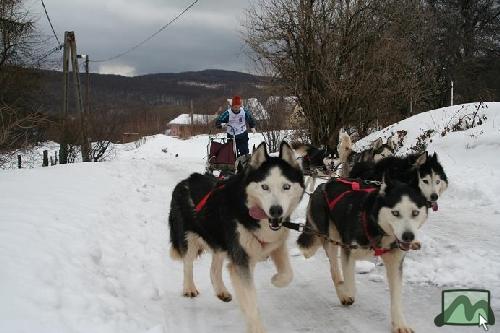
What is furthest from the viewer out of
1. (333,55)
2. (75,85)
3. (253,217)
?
(75,85)

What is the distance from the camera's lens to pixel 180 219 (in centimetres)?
480

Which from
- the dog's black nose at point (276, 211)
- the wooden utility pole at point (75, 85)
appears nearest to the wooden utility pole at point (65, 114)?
the wooden utility pole at point (75, 85)

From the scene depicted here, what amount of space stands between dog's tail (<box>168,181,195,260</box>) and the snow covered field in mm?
413

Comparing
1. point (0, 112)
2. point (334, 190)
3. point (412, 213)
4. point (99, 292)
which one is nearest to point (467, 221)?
point (334, 190)

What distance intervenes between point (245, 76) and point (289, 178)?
48.0 feet

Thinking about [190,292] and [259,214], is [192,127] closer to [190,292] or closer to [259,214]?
[190,292]

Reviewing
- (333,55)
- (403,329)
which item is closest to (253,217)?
(403,329)

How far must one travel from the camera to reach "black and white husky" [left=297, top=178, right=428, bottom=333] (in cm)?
356

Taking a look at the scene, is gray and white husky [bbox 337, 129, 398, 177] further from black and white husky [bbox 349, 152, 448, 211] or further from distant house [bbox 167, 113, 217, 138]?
distant house [bbox 167, 113, 217, 138]

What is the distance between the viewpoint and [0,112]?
11000mm

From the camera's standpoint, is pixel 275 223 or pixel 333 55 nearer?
pixel 275 223

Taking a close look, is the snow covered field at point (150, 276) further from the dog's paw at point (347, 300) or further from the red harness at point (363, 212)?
the red harness at point (363, 212)

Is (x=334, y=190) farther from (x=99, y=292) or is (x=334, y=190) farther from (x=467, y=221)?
(x=467, y=221)

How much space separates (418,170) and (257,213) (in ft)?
9.34
